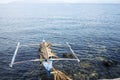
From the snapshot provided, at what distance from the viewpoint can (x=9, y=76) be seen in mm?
40906

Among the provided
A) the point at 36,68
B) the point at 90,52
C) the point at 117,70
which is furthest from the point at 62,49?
the point at 117,70

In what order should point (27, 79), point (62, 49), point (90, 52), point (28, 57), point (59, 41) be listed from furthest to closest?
point (59, 41) < point (62, 49) < point (90, 52) < point (28, 57) < point (27, 79)

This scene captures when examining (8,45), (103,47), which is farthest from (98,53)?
(8,45)

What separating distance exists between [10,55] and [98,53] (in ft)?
86.6

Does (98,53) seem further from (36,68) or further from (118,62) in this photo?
(36,68)

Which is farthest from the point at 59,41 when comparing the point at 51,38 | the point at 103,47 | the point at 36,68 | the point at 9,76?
the point at 9,76

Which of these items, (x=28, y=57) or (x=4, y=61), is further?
(x=28, y=57)

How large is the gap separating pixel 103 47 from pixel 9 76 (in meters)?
33.9

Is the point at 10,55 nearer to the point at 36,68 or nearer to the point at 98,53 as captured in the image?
the point at 36,68

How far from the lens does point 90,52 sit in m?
56.6

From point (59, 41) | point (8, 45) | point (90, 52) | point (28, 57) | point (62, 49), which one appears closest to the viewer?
point (28, 57)

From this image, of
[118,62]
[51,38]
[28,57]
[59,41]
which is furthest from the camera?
[51,38]

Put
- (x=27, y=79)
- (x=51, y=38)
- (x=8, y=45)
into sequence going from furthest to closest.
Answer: (x=51, y=38), (x=8, y=45), (x=27, y=79)

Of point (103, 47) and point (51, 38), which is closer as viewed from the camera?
point (103, 47)
